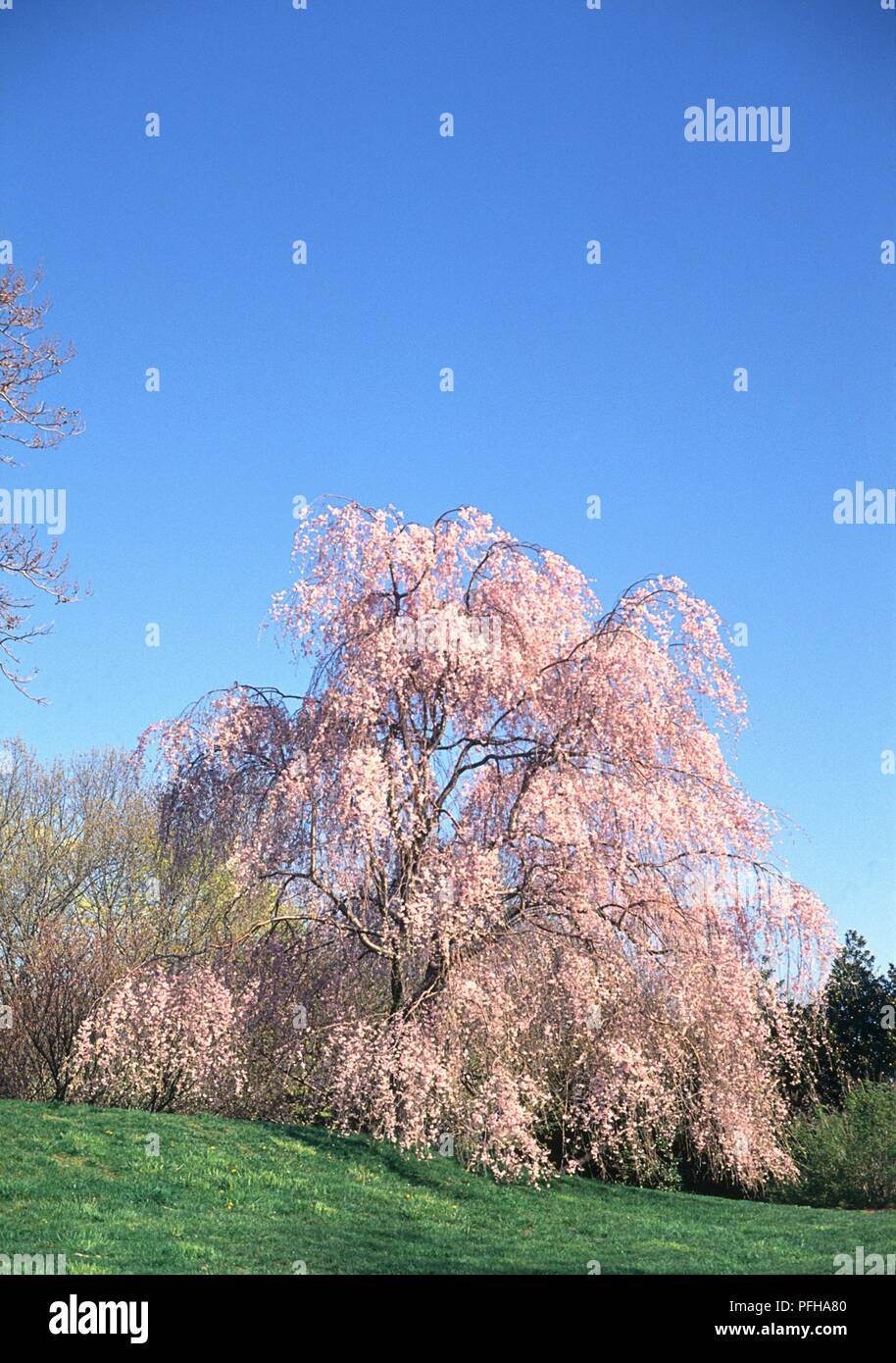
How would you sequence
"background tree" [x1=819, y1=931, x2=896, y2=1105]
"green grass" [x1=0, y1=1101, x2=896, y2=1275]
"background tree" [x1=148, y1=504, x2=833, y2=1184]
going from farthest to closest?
"background tree" [x1=819, y1=931, x2=896, y2=1105], "background tree" [x1=148, y1=504, x2=833, y2=1184], "green grass" [x1=0, y1=1101, x2=896, y2=1275]

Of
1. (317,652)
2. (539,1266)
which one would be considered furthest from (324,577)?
(539,1266)

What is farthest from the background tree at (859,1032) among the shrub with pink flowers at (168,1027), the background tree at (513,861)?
the shrub with pink flowers at (168,1027)

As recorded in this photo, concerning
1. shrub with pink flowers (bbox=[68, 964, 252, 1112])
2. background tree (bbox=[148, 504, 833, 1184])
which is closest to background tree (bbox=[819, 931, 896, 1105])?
background tree (bbox=[148, 504, 833, 1184])

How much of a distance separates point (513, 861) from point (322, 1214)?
176 inches

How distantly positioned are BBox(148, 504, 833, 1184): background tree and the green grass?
1.98ft

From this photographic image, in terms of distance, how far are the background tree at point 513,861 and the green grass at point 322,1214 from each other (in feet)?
1.98

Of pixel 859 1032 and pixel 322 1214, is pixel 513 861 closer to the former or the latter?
pixel 322 1214

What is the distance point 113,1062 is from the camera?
15.0m

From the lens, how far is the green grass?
32.1 feet

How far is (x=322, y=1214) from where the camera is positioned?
37.1 feet

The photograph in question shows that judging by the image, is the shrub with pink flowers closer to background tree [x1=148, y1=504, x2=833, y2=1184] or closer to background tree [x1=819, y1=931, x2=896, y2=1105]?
background tree [x1=148, y1=504, x2=833, y2=1184]

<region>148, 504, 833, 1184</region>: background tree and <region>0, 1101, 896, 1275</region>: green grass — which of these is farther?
<region>148, 504, 833, 1184</region>: background tree

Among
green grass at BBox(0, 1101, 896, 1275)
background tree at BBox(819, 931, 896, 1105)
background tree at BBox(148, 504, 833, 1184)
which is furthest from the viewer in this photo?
background tree at BBox(819, 931, 896, 1105)

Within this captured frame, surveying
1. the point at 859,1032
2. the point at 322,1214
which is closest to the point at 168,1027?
the point at 322,1214
